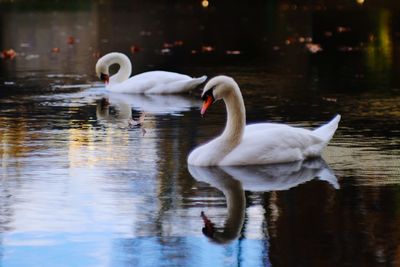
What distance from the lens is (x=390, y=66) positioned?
2577cm

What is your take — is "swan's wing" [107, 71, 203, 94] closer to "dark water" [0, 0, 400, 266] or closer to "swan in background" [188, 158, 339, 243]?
"dark water" [0, 0, 400, 266]

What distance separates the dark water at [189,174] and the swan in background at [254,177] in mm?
22

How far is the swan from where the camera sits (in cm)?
1236

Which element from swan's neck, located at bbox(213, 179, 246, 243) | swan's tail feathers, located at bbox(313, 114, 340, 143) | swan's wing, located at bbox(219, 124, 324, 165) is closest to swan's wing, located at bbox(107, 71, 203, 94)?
swan's tail feathers, located at bbox(313, 114, 340, 143)

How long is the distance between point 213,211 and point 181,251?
155 centimetres

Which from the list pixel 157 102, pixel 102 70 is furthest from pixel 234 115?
pixel 102 70

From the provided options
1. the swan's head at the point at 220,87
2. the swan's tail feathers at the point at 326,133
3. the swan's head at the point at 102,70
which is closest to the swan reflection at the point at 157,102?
the swan's head at the point at 102,70

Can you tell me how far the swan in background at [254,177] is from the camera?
1094cm

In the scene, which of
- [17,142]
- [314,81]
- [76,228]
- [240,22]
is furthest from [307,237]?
[240,22]

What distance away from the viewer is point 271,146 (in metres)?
12.6

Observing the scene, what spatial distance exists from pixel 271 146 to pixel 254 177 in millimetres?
764

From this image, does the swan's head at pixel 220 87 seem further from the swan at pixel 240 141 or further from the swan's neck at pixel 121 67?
the swan's neck at pixel 121 67

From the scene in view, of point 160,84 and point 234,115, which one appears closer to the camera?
point 234,115

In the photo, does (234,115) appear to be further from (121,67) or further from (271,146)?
(121,67)
